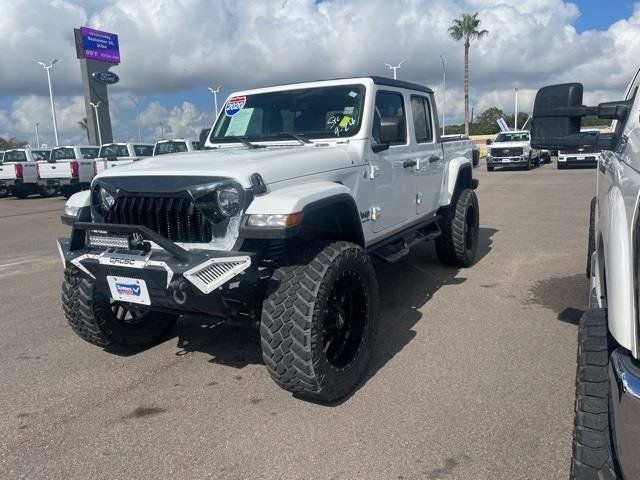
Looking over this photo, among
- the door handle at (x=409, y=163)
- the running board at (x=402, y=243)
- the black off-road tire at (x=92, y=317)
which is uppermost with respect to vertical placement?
the door handle at (x=409, y=163)

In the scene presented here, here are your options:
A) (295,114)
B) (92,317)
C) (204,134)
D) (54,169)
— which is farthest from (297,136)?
(54,169)

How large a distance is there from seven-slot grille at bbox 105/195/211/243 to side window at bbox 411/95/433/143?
2.90 metres

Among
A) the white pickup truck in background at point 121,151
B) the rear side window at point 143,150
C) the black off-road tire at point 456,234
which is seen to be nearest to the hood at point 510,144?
the rear side window at point 143,150

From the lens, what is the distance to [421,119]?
5.58 meters

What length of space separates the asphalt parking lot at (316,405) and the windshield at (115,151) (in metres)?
14.7

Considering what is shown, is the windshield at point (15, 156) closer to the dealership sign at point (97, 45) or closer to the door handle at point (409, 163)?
the door handle at point (409, 163)

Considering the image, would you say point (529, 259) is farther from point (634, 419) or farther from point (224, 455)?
point (634, 419)

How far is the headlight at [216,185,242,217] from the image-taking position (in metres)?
3.04

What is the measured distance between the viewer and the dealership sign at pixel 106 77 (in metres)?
46.7

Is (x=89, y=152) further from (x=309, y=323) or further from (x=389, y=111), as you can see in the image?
(x=309, y=323)

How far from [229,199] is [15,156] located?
21849 millimetres

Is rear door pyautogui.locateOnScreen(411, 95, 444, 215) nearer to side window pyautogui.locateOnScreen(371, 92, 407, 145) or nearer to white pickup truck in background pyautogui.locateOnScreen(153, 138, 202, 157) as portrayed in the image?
side window pyautogui.locateOnScreen(371, 92, 407, 145)

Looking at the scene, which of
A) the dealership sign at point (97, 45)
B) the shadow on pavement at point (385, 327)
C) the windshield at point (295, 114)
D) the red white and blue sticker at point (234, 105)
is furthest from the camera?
the dealership sign at point (97, 45)

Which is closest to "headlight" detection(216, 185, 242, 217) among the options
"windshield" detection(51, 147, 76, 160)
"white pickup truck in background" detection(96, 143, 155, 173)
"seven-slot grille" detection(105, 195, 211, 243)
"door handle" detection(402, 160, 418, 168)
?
"seven-slot grille" detection(105, 195, 211, 243)
